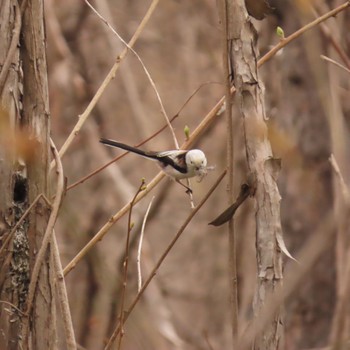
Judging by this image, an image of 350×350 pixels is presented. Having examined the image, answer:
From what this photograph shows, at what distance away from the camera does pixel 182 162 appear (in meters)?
1.24

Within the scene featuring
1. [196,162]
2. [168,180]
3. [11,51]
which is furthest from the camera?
[168,180]

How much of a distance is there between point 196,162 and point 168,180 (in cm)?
202

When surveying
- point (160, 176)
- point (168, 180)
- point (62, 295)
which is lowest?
point (168, 180)

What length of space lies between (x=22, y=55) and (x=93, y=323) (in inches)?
101

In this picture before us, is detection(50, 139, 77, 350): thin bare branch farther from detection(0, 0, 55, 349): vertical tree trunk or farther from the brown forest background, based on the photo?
the brown forest background

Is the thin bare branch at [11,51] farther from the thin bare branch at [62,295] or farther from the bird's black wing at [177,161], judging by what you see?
the bird's black wing at [177,161]

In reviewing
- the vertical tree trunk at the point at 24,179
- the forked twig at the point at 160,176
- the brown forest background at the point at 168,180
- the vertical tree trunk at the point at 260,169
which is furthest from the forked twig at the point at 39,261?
the brown forest background at the point at 168,180

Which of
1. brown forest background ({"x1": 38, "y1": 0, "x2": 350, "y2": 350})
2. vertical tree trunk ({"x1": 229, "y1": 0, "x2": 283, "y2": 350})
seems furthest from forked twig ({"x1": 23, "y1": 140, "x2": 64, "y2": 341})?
brown forest background ({"x1": 38, "y1": 0, "x2": 350, "y2": 350})

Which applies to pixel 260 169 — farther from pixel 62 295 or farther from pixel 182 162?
pixel 62 295

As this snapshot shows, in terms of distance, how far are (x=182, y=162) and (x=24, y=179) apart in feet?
0.78

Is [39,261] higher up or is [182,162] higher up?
[182,162]

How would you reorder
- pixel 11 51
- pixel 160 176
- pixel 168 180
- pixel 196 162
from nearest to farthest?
pixel 11 51 < pixel 196 162 < pixel 160 176 < pixel 168 180

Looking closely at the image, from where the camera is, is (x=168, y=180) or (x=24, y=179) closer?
(x=24, y=179)

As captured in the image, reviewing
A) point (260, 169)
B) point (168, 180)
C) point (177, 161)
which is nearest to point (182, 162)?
point (177, 161)
